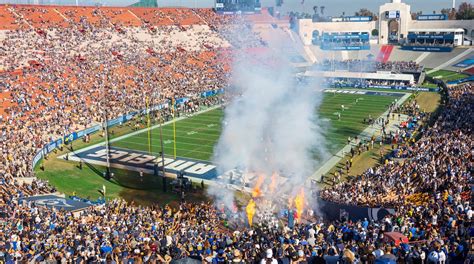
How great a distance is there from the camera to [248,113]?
3281cm

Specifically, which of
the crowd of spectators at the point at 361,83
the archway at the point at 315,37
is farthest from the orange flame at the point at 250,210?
the archway at the point at 315,37

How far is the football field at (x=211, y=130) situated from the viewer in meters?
31.7

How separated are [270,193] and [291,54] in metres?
33.2

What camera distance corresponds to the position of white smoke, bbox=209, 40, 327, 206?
85.3 ft

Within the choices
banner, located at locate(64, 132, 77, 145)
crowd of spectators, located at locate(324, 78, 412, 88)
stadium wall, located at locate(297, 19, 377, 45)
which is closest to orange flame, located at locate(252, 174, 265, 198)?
banner, located at locate(64, 132, 77, 145)

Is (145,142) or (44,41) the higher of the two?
(44,41)

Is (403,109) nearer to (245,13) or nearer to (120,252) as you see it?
(245,13)

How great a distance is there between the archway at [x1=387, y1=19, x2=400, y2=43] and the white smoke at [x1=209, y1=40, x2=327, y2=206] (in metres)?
42.1

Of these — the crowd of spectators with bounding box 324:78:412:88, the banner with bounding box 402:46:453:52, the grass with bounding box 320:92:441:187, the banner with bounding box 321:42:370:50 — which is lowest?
the grass with bounding box 320:92:441:187

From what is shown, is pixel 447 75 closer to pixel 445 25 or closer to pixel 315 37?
pixel 445 25

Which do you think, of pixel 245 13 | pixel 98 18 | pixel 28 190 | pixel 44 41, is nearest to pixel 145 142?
pixel 28 190

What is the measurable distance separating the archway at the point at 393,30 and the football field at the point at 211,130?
1356 inches

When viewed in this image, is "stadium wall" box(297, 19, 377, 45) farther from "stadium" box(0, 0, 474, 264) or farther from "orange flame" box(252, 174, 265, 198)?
"orange flame" box(252, 174, 265, 198)

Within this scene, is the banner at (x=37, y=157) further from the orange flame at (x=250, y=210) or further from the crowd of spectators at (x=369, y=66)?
the crowd of spectators at (x=369, y=66)
